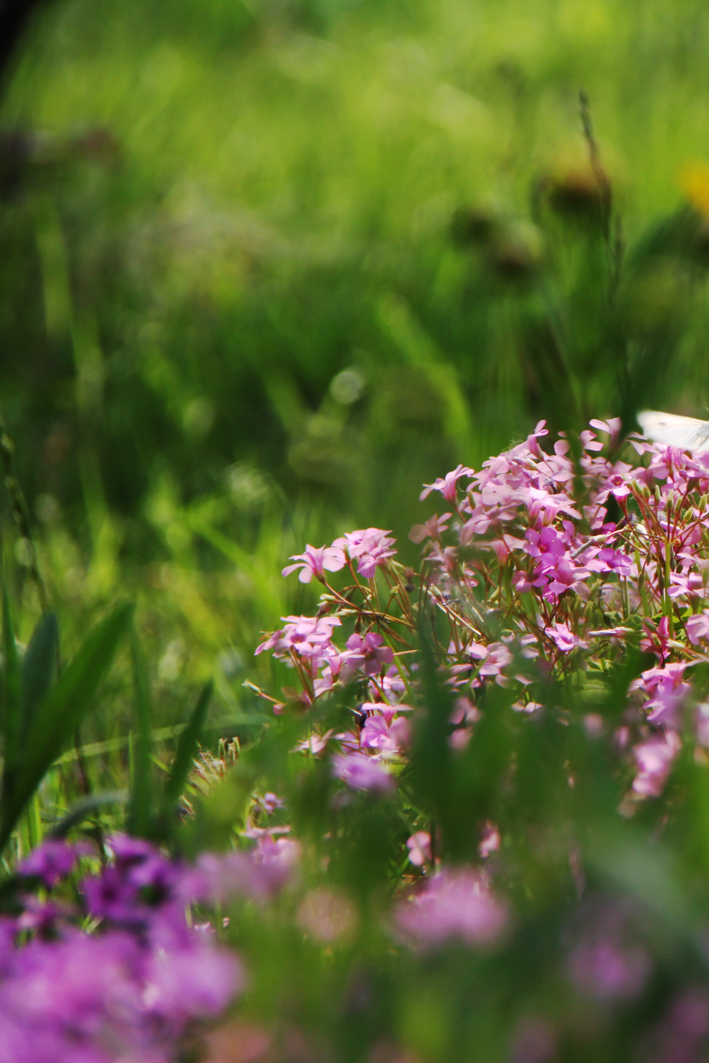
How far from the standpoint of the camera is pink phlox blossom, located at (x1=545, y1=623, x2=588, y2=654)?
2.53ft

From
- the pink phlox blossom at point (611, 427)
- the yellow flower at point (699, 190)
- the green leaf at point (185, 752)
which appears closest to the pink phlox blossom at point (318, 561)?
the green leaf at point (185, 752)

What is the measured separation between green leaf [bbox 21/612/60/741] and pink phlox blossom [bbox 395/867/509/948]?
0.44 m

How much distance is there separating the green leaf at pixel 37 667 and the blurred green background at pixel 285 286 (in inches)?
10.8

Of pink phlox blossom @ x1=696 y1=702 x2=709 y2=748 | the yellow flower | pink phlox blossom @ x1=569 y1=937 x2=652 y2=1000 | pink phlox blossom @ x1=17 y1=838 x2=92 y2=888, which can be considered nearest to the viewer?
pink phlox blossom @ x1=569 y1=937 x2=652 y2=1000

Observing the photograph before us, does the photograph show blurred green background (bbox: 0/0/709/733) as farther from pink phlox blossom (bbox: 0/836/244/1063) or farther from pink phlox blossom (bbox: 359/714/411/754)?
pink phlox blossom (bbox: 0/836/244/1063)

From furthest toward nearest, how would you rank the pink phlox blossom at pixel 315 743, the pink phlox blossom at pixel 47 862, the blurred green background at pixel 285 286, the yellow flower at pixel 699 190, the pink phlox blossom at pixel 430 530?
the yellow flower at pixel 699 190 < the blurred green background at pixel 285 286 < the pink phlox blossom at pixel 430 530 < the pink phlox blossom at pixel 315 743 < the pink phlox blossom at pixel 47 862

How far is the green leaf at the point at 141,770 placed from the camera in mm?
791

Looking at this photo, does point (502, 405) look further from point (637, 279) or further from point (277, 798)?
point (277, 798)

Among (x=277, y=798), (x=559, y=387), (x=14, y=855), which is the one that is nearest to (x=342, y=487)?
(x=559, y=387)

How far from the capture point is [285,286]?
3008 millimetres

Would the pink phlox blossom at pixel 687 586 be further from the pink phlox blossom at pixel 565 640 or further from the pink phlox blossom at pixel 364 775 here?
the pink phlox blossom at pixel 364 775

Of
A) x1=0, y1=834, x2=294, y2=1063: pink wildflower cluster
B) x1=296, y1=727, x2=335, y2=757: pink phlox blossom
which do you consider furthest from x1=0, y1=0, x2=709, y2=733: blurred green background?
x1=0, y1=834, x2=294, y2=1063: pink wildflower cluster

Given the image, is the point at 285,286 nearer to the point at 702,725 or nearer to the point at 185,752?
the point at 185,752

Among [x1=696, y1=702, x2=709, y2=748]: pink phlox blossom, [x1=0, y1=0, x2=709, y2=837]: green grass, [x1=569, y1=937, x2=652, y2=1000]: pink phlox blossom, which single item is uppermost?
[x1=569, y1=937, x2=652, y2=1000]: pink phlox blossom
